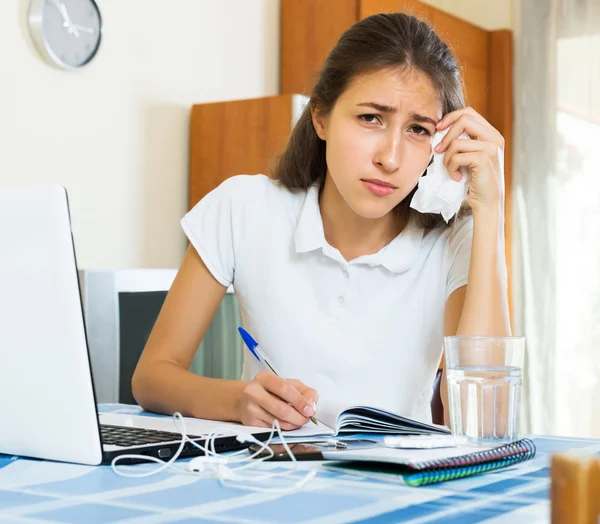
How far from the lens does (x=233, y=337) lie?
210cm

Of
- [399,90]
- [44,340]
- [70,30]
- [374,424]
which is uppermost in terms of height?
[70,30]

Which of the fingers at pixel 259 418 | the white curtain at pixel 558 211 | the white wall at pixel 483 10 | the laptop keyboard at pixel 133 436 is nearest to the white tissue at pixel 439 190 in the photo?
the fingers at pixel 259 418

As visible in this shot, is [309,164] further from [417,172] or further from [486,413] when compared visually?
[486,413]

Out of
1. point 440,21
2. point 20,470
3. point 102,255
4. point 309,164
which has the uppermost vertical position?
point 440,21

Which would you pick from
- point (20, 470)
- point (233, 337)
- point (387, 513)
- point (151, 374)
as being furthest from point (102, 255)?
point (387, 513)

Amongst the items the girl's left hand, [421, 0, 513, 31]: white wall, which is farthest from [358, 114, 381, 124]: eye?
[421, 0, 513, 31]: white wall

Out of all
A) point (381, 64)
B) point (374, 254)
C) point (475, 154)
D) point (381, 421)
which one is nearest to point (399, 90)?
point (381, 64)

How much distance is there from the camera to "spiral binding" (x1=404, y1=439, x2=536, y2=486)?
722 mm

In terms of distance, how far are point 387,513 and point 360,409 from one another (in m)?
0.41

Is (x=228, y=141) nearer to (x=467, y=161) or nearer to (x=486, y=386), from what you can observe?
(x=467, y=161)

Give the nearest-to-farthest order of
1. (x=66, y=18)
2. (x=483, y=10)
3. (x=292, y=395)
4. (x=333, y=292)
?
(x=292, y=395)
(x=333, y=292)
(x=66, y=18)
(x=483, y=10)

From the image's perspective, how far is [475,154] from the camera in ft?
4.69

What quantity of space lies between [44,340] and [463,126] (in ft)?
2.79

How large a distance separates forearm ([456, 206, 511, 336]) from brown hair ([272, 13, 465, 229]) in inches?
5.8
